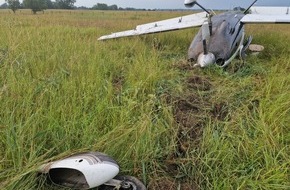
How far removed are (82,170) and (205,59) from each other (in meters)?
3.05

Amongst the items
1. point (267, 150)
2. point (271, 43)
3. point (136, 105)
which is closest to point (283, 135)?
point (267, 150)

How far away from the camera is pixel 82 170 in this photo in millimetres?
1524

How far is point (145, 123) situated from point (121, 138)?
0.24m

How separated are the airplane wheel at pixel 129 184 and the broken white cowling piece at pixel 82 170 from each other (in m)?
0.09

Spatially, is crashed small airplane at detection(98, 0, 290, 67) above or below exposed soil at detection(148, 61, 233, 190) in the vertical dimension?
above

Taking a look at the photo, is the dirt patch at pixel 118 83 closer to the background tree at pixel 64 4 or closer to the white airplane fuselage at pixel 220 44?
the white airplane fuselage at pixel 220 44

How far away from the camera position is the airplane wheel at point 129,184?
1613 mm

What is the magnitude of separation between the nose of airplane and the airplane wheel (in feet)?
8.91

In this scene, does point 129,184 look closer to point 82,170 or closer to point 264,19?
point 82,170

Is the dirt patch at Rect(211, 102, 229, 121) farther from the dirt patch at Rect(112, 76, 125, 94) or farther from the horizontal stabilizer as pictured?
the horizontal stabilizer

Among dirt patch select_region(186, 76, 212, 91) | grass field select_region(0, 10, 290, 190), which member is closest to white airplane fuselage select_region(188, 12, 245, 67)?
dirt patch select_region(186, 76, 212, 91)

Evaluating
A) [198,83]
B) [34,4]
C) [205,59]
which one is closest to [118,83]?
[198,83]

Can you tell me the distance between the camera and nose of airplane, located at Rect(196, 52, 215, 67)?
4.04 metres

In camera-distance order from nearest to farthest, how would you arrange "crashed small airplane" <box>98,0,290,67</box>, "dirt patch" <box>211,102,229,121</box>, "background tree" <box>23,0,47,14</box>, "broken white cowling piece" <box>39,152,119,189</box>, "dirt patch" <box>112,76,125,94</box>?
"broken white cowling piece" <box>39,152,119,189</box> < "dirt patch" <box>211,102,229,121</box> < "dirt patch" <box>112,76,125,94</box> < "crashed small airplane" <box>98,0,290,67</box> < "background tree" <box>23,0,47,14</box>
